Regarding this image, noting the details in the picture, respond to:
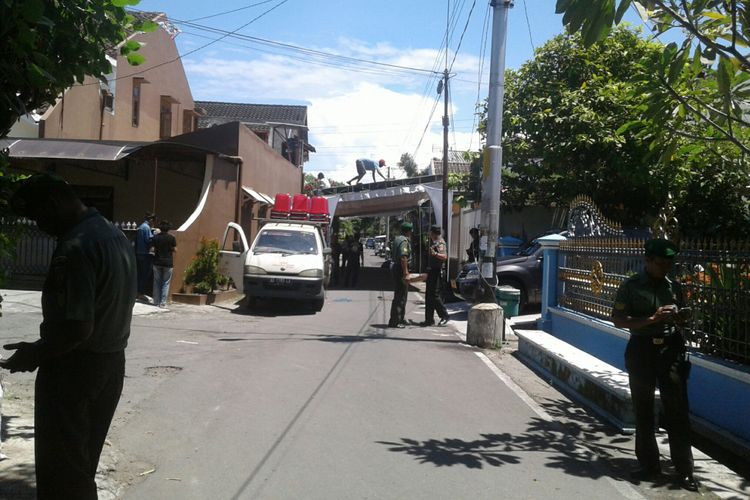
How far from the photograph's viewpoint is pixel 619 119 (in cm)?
1486

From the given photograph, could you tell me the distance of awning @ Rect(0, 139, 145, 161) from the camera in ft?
49.8

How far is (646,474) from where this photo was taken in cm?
521

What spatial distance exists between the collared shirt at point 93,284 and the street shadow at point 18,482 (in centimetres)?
165

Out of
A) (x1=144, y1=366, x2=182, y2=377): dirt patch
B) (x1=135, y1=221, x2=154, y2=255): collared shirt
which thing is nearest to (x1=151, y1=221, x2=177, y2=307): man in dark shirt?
(x1=135, y1=221, x2=154, y2=255): collared shirt

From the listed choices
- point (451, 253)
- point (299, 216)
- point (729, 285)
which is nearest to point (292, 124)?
point (451, 253)

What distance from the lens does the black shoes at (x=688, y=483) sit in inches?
198

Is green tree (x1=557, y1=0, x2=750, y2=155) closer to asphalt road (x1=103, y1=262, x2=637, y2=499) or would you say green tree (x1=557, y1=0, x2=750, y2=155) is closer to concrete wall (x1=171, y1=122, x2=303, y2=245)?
asphalt road (x1=103, y1=262, x2=637, y2=499)

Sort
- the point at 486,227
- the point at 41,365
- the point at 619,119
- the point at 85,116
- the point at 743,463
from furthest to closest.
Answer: the point at 85,116, the point at 619,119, the point at 486,227, the point at 743,463, the point at 41,365

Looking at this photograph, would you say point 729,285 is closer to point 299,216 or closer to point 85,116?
point 299,216

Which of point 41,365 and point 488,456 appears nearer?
point 41,365

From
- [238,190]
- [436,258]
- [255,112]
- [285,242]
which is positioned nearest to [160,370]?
[436,258]

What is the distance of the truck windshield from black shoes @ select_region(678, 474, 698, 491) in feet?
37.4

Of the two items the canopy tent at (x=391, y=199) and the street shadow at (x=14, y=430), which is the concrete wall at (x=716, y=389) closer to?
the street shadow at (x=14, y=430)

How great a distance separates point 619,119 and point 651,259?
34.0 ft
